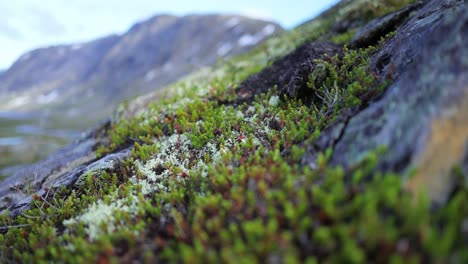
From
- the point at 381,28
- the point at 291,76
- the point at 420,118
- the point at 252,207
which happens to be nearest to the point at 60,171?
the point at 252,207

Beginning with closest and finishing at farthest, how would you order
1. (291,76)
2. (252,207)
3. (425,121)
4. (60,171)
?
(425,121), (252,207), (291,76), (60,171)

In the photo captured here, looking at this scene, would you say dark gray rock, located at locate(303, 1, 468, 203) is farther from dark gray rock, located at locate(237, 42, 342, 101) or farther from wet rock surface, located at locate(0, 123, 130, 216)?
wet rock surface, located at locate(0, 123, 130, 216)

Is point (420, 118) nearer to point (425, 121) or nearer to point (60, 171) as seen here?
point (425, 121)

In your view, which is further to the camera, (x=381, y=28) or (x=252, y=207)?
(x=381, y=28)

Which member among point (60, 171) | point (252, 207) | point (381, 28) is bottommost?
point (252, 207)

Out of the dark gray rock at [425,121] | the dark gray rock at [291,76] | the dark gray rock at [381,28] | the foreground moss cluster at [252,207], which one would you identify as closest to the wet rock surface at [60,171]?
the foreground moss cluster at [252,207]

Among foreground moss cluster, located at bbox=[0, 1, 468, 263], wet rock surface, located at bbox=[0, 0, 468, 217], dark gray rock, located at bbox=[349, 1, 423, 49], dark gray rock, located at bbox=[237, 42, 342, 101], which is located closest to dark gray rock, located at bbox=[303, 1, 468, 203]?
wet rock surface, located at bbox=[0, 0, 468, 217]

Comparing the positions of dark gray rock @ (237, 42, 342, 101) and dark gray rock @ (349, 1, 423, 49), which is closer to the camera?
dark gray rock @ (237, 42, 342, 101)

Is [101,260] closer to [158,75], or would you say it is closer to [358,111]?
[358,111]

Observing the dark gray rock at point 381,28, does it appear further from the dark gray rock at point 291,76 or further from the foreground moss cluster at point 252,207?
the foreground moss cluster at point 252,207
